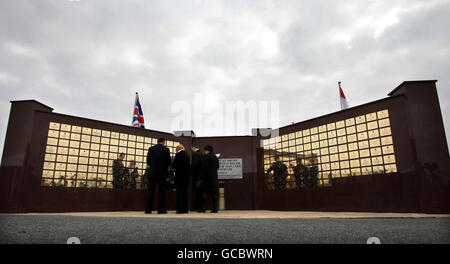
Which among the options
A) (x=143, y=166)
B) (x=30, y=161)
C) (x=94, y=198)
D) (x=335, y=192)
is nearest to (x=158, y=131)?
(x=143, y=166)

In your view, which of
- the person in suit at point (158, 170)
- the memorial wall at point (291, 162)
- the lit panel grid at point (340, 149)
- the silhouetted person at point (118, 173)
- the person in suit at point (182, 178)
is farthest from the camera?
the silhouetted person at point (118, 173)

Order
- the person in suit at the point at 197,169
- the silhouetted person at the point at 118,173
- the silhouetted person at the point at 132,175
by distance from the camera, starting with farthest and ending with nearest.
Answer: the silhouetted person at the point at 132,175 < the silhouetted person at the point at 118,173 < the person in suit at the point at 197,169

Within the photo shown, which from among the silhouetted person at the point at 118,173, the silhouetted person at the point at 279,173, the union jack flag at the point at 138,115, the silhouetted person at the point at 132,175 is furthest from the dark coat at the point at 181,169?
the union jack flag at the point at 138,115

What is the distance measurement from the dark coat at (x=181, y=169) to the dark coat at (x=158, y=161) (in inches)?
9.8

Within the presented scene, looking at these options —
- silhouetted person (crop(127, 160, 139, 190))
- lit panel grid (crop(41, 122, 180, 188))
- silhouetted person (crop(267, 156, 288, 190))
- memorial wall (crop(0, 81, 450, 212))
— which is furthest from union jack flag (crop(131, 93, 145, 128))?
silhouetted person (crop(267, 156, 288, 190))

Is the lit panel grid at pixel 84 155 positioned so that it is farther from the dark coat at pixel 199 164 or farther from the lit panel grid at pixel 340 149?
the lit panel grid at pixel 340 149

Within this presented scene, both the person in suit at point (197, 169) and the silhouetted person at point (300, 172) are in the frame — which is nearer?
the person in suit at point (197, 169)

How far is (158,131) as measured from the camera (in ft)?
27.8

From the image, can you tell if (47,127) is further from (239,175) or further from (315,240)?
(315,240)

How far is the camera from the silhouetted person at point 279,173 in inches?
300

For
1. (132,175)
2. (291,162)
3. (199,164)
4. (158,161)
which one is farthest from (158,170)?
(291,162)

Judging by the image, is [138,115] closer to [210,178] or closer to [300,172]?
[210,178]
